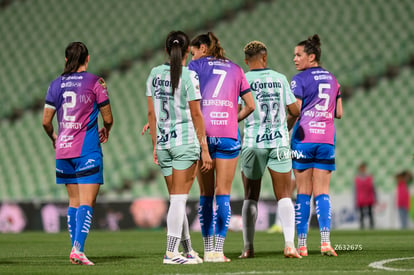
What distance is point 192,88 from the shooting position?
6.04m

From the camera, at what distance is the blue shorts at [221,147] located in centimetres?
644

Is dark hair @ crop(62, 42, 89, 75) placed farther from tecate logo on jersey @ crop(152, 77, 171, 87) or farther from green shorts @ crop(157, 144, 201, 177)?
green shorts @ crop(157, 144, 201, 177)

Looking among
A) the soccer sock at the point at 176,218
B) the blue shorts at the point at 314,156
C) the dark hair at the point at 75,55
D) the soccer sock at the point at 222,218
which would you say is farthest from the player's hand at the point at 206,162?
the blue shorts at the point at 314,156

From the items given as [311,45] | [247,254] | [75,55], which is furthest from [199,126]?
[311,45]

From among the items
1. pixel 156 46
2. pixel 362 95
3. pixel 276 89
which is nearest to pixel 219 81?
pixel 276 89

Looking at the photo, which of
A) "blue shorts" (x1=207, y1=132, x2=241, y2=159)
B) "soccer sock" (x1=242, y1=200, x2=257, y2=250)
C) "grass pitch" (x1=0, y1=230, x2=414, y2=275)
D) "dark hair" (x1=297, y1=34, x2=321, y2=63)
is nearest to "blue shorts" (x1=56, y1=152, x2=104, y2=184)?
"grass pitch" (x1=0, y1=230, x2=414, y2=275)

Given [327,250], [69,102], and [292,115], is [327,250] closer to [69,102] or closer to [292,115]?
[292,115]

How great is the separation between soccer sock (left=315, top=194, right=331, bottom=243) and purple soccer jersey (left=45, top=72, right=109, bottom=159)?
2.26 metres

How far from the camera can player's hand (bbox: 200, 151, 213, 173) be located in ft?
19.6

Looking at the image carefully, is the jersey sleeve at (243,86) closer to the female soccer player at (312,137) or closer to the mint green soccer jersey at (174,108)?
the mint green soccer jersey at (174,108)

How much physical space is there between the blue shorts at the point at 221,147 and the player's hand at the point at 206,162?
40 cm

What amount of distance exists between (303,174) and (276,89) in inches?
38.7

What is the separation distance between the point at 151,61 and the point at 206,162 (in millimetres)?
16053

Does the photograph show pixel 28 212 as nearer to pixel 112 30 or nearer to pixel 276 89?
pixel 112 30
